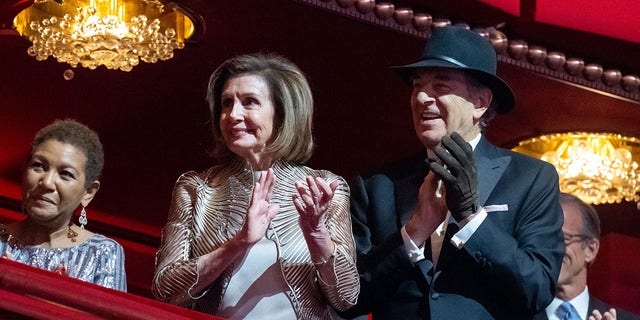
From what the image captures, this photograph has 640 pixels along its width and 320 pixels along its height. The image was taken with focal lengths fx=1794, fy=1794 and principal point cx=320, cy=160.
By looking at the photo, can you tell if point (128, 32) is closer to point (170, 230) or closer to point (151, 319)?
point (170, 230)

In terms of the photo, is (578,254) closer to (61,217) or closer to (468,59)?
(468,59)

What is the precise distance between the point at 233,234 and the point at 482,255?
1.56ft

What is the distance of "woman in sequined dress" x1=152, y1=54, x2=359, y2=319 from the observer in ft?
10.8

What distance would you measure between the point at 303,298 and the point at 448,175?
0.37 meters

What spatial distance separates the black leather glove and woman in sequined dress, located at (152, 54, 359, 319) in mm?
206

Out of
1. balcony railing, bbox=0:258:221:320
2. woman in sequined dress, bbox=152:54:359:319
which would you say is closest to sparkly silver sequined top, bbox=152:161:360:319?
woman in sequined dress, bbox=152:54:359:319

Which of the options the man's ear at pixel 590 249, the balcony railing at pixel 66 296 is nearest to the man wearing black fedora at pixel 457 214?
the balcony railing at pixel 66 296

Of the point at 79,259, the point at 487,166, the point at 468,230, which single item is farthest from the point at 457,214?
the point at 79,259

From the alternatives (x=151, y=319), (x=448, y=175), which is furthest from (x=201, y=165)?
(x=151, y=319)

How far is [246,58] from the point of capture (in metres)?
3.54

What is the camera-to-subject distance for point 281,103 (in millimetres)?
3492

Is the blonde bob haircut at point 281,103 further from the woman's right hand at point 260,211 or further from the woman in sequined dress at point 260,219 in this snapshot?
the woman's right hand at point 260,211

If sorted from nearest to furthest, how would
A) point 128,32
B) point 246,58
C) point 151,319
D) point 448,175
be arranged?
point 151,319
point 448,175
point 246,58
point 128,32

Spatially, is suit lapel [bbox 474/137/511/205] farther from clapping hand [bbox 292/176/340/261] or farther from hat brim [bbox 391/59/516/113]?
clapping hand [bbox 292/176/340/261]
